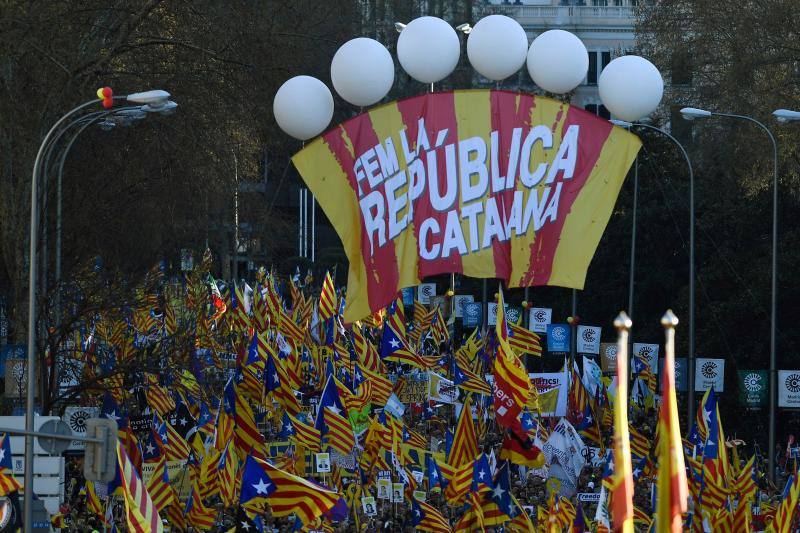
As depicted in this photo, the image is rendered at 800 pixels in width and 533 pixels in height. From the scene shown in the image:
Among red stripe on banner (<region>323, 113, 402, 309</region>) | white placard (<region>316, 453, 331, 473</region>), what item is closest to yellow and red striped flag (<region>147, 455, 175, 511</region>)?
white placard (<region>316, 453, 331, 473</region>)

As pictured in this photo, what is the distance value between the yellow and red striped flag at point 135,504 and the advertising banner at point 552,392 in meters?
13.5

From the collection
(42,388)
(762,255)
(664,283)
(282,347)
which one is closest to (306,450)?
(42,388)

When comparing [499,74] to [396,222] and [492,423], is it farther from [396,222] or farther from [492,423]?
[492,423]

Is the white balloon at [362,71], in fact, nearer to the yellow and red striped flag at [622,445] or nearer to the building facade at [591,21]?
the yellow and red striped flag at [622,445]

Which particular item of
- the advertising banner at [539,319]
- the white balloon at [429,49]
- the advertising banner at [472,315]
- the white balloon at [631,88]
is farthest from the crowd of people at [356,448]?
the advertising banner at [472,315]

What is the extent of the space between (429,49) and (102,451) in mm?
4841

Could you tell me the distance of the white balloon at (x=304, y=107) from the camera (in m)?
15.4

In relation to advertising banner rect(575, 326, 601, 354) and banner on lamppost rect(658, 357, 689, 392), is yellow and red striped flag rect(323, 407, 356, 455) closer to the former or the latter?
banner on lamppost rect(658, 357, 689, 392)

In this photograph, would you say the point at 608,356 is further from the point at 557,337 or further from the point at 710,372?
the point at 710,372

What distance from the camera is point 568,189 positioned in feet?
48.2

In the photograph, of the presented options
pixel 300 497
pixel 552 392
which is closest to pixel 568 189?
pixel 300 497

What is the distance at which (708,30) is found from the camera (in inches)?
1614

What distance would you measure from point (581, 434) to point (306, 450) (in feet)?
19.4

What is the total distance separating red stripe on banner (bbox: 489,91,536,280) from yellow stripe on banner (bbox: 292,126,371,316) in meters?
1.30
